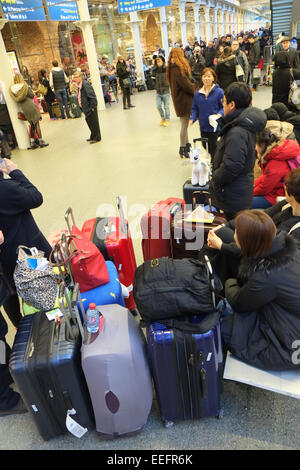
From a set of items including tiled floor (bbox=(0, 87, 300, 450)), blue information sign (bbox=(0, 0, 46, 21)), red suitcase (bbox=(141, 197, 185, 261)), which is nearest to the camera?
tiled floor (bbox=(0, 87, 300, 450))

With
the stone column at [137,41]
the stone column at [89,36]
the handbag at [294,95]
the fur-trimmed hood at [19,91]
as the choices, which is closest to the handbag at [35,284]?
the handbag at [294,95]

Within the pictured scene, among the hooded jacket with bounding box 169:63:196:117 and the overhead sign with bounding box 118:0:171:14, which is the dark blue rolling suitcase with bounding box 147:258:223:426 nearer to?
the hooded jacket with bounding box 169:63:196:117

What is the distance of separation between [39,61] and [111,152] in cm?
1059

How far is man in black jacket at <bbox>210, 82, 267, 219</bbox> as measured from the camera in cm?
264

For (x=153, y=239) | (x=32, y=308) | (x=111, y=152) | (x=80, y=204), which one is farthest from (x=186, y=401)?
(x=111, y=152)

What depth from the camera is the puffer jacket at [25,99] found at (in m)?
7.45

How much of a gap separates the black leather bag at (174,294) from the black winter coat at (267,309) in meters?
0.19

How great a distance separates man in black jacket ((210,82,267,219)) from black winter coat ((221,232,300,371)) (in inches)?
44.6

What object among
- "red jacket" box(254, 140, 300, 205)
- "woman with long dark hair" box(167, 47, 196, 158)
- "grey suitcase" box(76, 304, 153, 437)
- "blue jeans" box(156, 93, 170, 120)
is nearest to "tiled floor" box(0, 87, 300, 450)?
"grey suitcase" box(76, 304, 153, 437)

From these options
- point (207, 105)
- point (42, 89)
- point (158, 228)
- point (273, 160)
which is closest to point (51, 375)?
point (158, 228)

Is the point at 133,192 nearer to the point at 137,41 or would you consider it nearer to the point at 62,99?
the point at 62,99

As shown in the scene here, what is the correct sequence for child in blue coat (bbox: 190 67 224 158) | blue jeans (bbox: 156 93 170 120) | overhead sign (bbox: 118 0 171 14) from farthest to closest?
overhead sign (bbox: 118 0 171 14) → blue jeans (bbox: 156 93 170 120) → child in blue coat (bbox: 190 67 224 158)

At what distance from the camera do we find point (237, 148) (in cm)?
265

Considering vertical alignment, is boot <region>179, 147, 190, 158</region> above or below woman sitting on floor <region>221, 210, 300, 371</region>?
below
